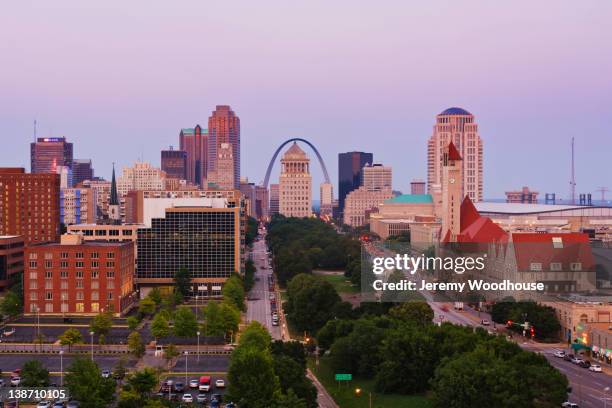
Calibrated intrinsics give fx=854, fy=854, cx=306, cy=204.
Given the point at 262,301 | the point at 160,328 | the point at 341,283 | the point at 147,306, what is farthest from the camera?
the point at 341,283

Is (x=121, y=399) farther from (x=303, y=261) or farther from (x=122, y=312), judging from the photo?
(x=303, y=261)

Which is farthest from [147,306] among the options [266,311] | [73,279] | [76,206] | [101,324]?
[76,206]

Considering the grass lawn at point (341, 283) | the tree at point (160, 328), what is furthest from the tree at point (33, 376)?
the grass lawn at point (341, 283)

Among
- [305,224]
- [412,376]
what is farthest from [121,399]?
[305,224]

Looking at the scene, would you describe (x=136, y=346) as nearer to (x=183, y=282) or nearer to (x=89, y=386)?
(x=89, y=386)

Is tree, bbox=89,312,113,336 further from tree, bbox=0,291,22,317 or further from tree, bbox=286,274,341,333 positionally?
tree, bbox=286,274,341,333

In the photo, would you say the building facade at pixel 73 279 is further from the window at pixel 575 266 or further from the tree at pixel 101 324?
the window at pixel 575 266

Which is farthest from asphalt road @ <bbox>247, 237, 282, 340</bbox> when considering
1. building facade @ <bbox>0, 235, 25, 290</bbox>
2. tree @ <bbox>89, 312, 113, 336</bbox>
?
building facade @ <bbox>0, 235, 25, 290</bbox>
